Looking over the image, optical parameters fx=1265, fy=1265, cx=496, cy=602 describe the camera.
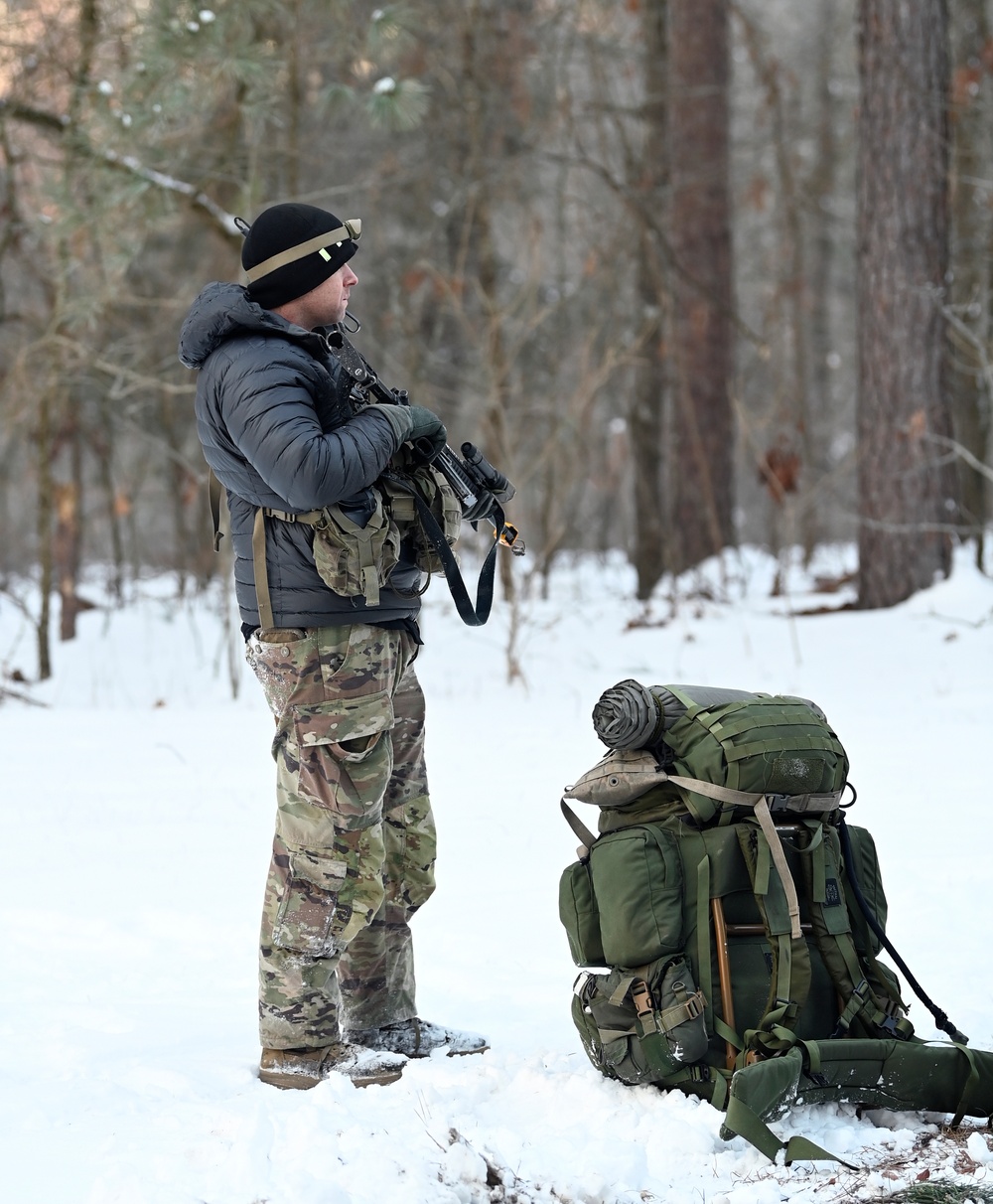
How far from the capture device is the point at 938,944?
3705mm

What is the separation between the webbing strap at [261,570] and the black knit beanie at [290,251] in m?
0.50

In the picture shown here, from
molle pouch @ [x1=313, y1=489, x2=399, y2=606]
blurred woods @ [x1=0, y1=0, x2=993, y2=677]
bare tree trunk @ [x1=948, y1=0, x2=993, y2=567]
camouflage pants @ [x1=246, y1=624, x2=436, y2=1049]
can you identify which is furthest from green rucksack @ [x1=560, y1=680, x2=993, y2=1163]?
bare tree trunk @ [x1=948, y1=0, x2=993, y2=567]

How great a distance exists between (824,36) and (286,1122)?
65.6ft

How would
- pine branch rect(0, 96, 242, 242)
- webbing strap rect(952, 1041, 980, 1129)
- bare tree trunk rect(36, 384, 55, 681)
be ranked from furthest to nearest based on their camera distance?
bare tree trunk rect(36, 384, 55, 681) < pine branch rect(0, 96, 242, 242) < webbing strap rect(952, 1041, 980, 1129)

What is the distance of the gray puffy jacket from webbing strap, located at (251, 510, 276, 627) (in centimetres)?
1

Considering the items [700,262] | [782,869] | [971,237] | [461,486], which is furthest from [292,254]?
[971,237]

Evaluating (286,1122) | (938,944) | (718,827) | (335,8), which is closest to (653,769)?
(718,827)

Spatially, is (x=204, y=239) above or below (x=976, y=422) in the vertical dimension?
above

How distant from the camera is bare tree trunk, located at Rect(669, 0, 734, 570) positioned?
36.4 ft

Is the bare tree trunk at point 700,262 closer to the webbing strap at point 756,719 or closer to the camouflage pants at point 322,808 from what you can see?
the webbing strap at point 756,719

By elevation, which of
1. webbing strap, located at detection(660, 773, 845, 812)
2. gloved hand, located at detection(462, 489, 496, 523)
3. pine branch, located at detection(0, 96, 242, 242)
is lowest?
webbing strap, located at detection(660, 773, 845, 812)

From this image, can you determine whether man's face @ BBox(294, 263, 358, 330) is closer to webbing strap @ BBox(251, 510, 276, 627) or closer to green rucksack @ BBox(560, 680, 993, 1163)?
webbing strap @ BBox(251, 510, 276, 627)

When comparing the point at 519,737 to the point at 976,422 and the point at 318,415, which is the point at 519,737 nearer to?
the point at 318,415

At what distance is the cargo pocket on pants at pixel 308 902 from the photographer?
9.22ft
